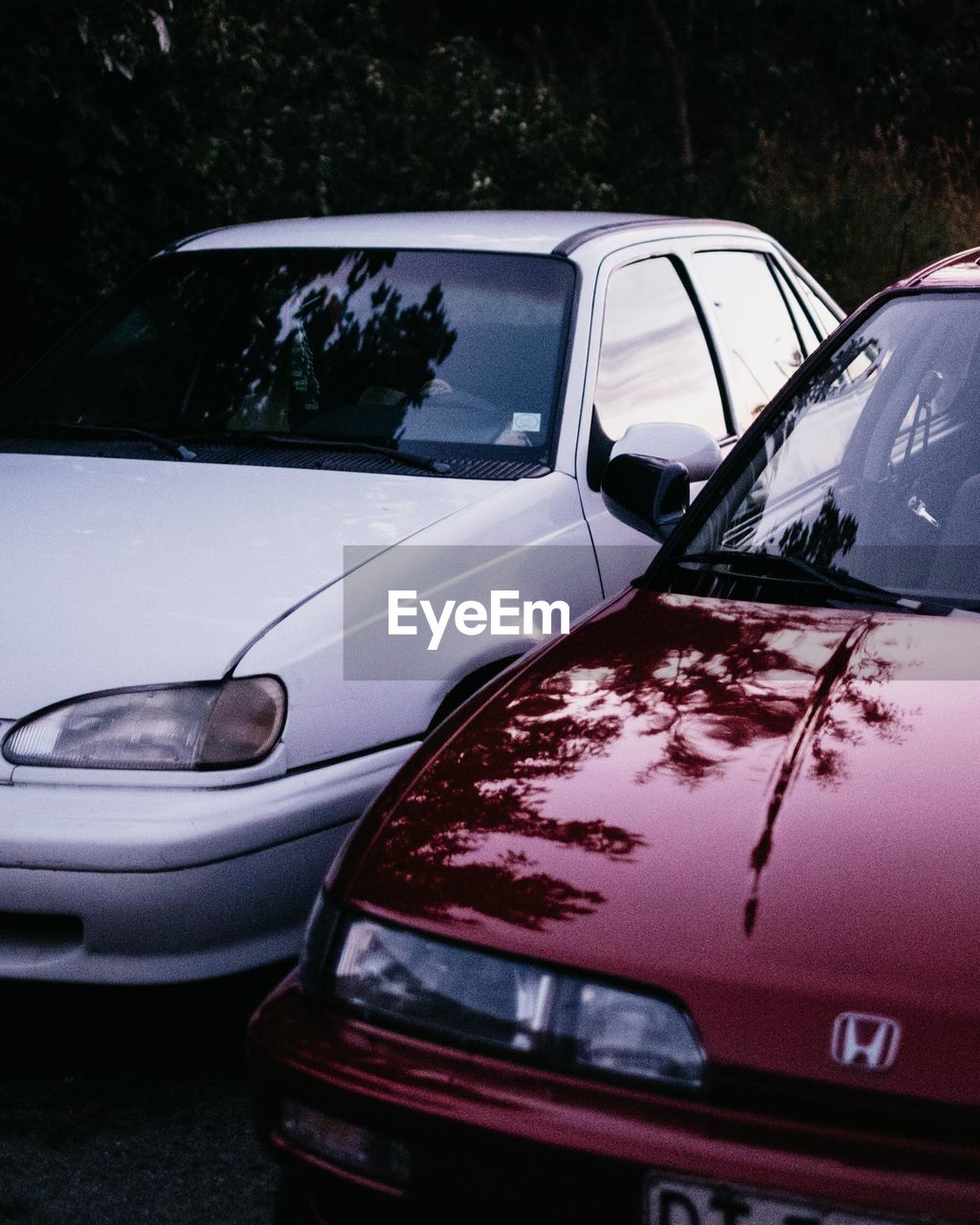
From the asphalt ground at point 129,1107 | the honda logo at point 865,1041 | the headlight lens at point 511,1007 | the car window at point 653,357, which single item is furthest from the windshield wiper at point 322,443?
the honda logo at point 865,1041

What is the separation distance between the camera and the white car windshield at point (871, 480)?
9.59 feet

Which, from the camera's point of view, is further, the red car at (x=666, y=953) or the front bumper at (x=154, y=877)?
the front bumper at (x=154, y=877)

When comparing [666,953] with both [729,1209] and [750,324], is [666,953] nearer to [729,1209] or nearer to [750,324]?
[729,1209]

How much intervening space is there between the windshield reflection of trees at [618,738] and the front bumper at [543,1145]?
0.64 feet

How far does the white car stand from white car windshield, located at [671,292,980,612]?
1.98 feet

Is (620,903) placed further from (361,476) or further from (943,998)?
(361,476)

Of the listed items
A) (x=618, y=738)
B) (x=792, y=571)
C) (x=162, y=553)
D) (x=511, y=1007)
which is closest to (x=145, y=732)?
(x=162, y=553)

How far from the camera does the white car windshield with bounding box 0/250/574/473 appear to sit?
4.22 m

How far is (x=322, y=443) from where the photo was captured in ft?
13.6

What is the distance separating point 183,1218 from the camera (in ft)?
9.28

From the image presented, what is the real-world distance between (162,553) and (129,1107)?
110cm

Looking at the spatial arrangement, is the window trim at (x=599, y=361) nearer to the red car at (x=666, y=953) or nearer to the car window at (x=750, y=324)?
the car window at (x=750, y=324)

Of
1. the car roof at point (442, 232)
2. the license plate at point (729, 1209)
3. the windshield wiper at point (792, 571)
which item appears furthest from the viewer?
the car roof at point (442, 232)

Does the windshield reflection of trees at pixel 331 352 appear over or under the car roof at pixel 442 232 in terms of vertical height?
under
